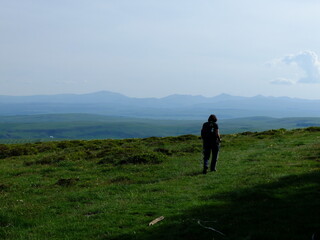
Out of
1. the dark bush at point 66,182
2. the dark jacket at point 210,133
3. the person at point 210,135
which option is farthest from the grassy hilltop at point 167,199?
the dark jacket at point 210,133

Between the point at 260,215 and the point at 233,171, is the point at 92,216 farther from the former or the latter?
the point at 233,171

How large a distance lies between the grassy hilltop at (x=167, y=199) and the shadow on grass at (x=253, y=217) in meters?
0.03

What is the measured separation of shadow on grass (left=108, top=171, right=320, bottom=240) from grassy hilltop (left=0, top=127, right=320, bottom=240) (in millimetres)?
33

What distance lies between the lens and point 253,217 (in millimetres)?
13797

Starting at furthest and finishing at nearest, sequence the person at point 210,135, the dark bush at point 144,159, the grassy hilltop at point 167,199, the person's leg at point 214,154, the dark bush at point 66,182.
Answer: the dark bush at point 144,159 → the dark bush at point 66,182 → the person's leg at point 214,154 → the person at point 210,135 → the grassy hilltop at point 167,199

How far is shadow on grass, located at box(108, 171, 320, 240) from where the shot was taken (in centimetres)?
1220

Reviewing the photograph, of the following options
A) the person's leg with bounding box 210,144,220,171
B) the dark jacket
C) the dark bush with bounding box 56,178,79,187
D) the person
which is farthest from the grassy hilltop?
the dark jacket

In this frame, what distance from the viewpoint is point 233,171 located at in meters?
25.5

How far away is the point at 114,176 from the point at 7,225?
11.6 meters

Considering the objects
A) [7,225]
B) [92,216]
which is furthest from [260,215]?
[7,225]

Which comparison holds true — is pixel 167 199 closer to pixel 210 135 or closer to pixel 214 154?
pixel 210 135

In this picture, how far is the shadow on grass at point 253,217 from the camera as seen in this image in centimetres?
1220

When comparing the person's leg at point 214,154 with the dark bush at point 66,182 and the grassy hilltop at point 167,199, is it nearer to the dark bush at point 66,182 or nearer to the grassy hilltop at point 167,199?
the grassy hilltop at point 167,199

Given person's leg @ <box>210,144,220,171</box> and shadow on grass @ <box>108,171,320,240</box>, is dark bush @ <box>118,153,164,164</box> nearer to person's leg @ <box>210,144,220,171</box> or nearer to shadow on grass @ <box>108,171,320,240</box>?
person's leg @ <box>210,144,220,171</box>
